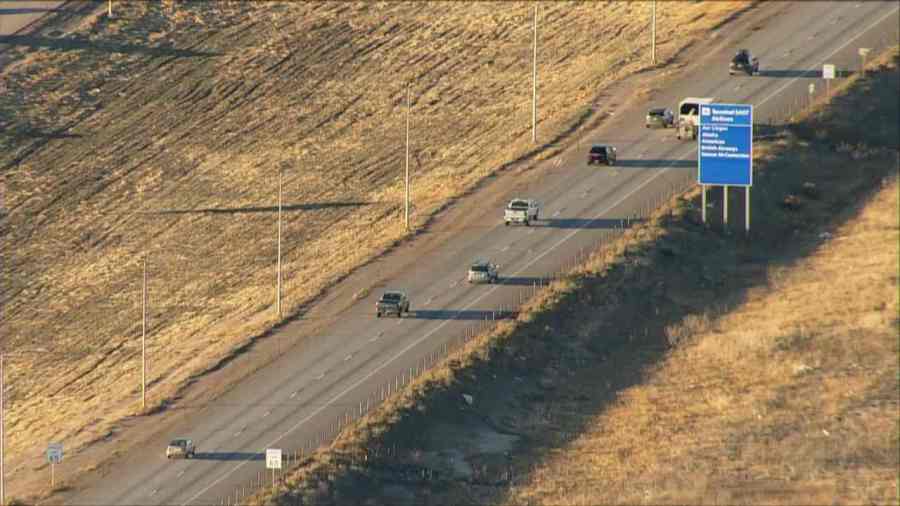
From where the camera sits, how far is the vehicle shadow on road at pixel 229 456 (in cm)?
10681

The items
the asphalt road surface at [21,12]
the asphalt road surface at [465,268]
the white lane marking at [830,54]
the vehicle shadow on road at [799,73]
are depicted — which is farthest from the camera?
the asphalt road surface at [21,12]

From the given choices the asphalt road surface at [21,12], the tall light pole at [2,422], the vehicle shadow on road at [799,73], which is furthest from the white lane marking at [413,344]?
the asphalt road surface at [21,12]

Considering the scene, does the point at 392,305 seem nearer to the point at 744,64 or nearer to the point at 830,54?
the point at 744,64

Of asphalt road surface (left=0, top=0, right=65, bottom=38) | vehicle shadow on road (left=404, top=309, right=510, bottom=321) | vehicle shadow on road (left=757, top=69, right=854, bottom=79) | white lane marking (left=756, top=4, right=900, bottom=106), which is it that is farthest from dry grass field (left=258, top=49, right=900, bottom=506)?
asphalt road surface (left=0, top=0, right=65, bottom=38)

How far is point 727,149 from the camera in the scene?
13375 centimetres

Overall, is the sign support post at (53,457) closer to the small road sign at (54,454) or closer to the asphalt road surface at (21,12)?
the small road sign at (54,454)

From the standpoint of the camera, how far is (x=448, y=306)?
12462 cm

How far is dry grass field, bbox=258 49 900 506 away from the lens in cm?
10288

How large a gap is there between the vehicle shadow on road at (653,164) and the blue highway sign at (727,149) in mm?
8316

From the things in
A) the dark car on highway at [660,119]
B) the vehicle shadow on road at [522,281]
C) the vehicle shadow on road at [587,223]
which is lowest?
the vehicle shadow on road at [522,281]

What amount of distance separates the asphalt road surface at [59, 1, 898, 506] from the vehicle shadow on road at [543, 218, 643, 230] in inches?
5.2

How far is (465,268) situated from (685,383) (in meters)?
19.5

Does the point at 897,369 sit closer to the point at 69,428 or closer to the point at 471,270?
the point at 471,270

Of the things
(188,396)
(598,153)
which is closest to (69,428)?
(188,396)
